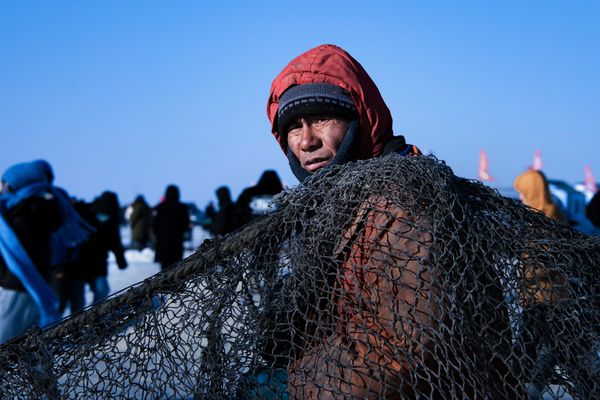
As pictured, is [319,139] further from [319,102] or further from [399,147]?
[399,147]

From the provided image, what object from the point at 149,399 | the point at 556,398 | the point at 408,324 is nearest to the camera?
the point at 408,324

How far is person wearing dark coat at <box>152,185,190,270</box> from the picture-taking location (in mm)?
12266

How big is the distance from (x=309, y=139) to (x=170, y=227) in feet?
34.8

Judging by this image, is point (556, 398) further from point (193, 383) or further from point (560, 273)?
point (193, 383)

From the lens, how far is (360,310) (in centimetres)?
154

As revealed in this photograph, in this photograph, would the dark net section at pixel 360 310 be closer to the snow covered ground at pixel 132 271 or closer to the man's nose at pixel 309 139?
the man's nose at pixel 309 139

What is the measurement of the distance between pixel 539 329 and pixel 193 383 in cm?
84

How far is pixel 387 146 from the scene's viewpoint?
6.70ft

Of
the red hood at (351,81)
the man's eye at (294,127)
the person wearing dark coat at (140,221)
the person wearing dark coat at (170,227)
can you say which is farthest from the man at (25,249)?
the person wearing dark coat at (140,221)

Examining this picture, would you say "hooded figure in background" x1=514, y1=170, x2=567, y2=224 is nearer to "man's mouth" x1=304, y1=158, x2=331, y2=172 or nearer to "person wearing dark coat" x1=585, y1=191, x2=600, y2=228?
"man's mouth" x1=304, y1=158, x2=331, y2=172

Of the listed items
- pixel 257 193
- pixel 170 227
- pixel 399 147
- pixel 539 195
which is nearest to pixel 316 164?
pixel 399 147

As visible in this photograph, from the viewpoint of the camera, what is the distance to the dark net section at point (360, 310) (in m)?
1.51

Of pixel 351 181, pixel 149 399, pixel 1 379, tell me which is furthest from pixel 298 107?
pixel 1 379

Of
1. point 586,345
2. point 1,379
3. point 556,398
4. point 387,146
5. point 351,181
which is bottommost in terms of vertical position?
point 556,398
